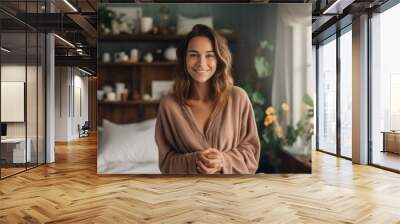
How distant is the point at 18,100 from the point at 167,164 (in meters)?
2.81

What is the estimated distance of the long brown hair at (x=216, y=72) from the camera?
5859 millimetres

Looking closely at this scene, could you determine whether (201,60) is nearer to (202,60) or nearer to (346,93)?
(202,60)

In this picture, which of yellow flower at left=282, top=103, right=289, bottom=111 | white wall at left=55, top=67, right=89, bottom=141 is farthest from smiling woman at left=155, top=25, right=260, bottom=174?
white wall at left=55, top=67, right=89, bottom=141

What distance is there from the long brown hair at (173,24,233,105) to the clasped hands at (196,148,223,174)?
2.49 feet

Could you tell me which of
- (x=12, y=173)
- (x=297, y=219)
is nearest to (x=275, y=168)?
(x=297, y=219)

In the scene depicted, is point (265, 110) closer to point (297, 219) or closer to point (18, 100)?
point (297, 219)

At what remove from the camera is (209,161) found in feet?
19.2

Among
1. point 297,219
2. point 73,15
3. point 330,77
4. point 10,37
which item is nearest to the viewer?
point 297,219

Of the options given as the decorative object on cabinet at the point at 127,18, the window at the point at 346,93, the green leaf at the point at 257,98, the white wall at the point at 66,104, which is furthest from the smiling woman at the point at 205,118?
the white wall at the point at 66,104

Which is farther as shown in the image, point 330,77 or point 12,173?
point 330,77

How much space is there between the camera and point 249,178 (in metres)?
6.14

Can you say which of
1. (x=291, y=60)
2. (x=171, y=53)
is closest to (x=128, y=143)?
(x=171, y=53)

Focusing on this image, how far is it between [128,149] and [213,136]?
133 cm

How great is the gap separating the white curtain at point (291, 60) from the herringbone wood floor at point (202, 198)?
48.7 inches
